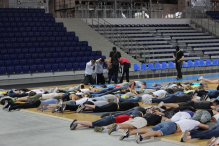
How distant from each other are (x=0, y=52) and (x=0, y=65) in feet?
3.89

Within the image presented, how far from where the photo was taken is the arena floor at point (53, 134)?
15.7ft

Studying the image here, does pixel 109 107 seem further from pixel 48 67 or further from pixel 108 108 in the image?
pixel 48 67

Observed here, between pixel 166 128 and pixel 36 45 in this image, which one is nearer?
pixel 166 128

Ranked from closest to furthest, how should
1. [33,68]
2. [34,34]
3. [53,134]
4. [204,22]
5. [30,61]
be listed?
[53,134] < [33,68] < [30,61] < [34,34] < [204,22]

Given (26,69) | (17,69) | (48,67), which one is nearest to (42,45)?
(48,67)

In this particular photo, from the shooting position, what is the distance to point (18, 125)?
625 centimetres

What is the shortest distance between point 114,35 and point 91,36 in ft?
5.50

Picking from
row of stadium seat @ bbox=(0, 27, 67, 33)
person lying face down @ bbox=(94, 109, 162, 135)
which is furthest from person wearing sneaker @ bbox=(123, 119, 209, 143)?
row of stadium seat @ bbox=(0, 27, 67, 33)

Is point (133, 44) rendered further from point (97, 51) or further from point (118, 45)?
point (97, 51)

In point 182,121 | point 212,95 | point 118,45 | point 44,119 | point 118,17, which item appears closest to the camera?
point 182,121

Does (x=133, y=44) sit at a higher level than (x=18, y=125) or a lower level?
higher

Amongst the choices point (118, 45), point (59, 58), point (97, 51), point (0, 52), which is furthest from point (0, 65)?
point (118, 45)

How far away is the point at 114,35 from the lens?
21.0 m

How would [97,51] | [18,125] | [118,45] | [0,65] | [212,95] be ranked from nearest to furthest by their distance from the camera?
1. [18,125]
2. [212,95]
3. [0,65]
4. [97,51]
5. [118,45]
